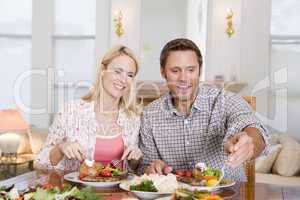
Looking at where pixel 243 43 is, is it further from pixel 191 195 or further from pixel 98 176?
pixel 191 195

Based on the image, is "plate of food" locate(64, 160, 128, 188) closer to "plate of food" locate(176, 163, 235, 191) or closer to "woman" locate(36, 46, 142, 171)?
"plate of food" locate(176, 163, 235, 191)

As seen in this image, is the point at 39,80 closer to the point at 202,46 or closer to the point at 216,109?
the point at 202,46

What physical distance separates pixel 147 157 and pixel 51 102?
411 cm

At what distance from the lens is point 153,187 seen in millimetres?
1335

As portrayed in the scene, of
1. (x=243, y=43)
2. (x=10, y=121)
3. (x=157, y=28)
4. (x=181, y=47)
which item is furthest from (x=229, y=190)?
(x=243, y=43)

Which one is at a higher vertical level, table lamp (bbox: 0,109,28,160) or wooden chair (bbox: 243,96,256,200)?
wooden chair (bbox: 243,96,256,200)

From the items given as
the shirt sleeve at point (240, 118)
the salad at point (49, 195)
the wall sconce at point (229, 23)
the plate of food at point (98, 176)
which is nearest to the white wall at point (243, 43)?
the wall sconce at point (229, 23)

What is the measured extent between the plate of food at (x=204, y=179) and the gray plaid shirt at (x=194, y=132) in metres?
0.45

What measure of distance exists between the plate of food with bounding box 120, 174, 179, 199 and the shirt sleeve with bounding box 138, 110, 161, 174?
0.54m

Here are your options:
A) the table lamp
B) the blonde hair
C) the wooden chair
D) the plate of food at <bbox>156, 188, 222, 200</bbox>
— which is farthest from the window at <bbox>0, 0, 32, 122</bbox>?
the plate of food at <bbox>156, 188, 222, 200</bbox>

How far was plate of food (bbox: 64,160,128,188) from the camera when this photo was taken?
1449 millimetres

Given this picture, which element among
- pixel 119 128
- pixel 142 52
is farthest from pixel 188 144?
pixel 142 52

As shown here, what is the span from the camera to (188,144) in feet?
6.36

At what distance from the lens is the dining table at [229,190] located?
54.4 inches
